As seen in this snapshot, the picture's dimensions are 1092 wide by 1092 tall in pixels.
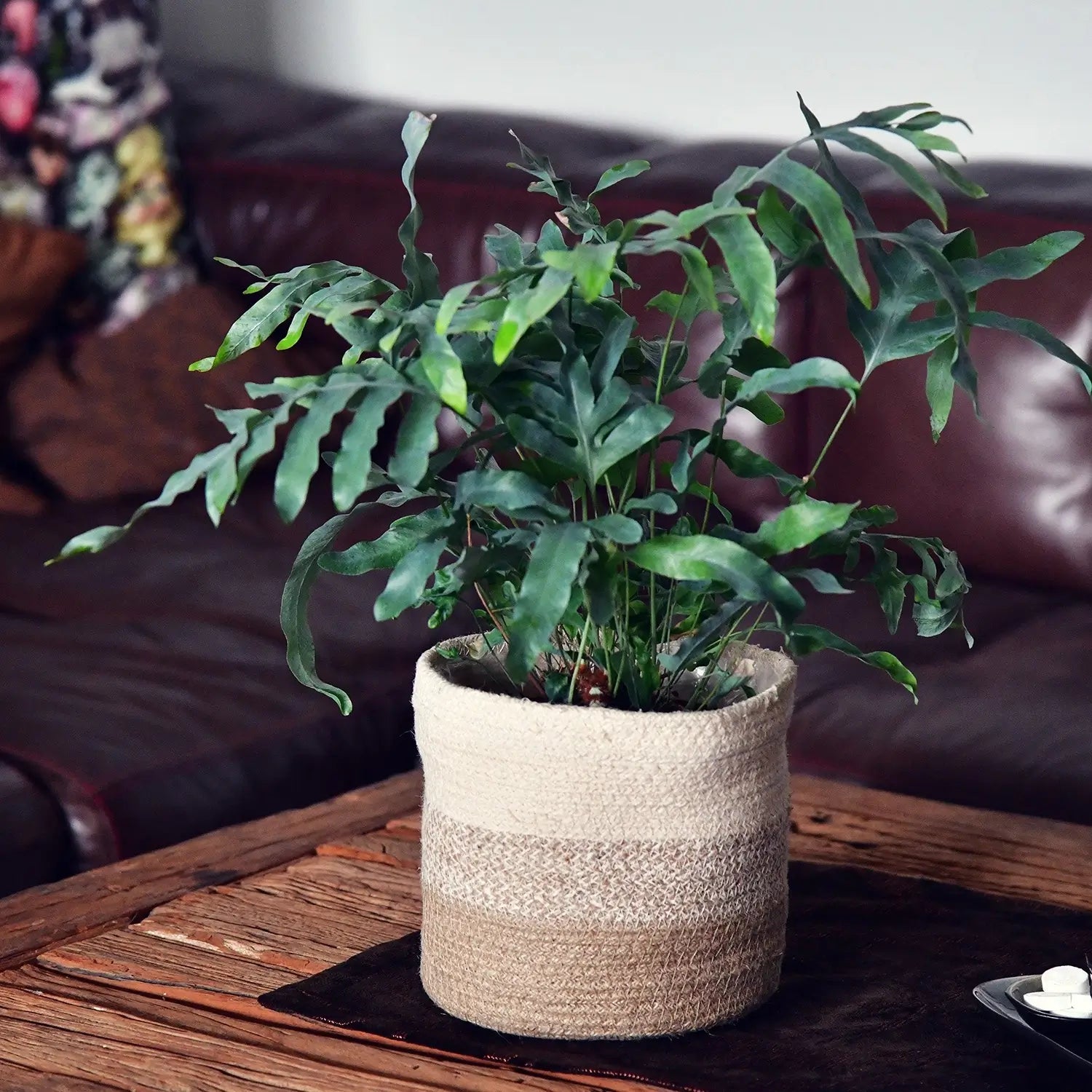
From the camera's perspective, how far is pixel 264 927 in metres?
0.92

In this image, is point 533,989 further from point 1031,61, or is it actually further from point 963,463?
point 1031,61

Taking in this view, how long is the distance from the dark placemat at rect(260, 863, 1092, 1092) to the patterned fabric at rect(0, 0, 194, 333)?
1.53 meters

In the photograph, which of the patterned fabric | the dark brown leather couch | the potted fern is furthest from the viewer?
the patterned fabric

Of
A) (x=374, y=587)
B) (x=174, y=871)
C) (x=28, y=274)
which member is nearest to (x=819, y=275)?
(x=374, y=587)

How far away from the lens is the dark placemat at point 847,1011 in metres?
0.73

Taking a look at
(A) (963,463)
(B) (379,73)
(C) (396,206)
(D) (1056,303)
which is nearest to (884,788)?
(A) (963,463)

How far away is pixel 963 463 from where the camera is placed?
1772 mm

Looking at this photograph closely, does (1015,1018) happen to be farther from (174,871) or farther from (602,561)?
(174,871)

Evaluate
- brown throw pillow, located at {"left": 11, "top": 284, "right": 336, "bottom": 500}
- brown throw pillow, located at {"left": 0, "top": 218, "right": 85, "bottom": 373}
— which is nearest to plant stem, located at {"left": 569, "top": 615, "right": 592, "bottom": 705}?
brown throw pillow, located at {"left": 11, "top": 284, "right": 336, "bottom": 500}

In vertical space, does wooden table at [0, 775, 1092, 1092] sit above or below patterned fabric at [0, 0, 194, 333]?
below

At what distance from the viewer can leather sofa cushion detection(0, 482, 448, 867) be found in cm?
130

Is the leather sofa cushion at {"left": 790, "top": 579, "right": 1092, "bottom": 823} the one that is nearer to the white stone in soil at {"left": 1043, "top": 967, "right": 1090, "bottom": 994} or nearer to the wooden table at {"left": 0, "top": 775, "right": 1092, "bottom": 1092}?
the wooden table at {"left": 0, "top": 775, "right": 1092, "bottom": 1092}

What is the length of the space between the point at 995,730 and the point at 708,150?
954mm

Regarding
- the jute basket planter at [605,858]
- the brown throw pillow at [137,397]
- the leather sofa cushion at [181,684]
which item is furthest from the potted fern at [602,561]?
the brown throw pillow at [137,397]
